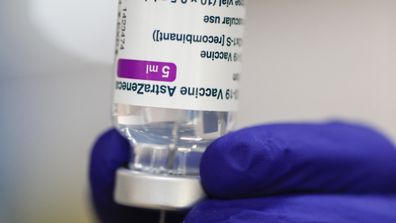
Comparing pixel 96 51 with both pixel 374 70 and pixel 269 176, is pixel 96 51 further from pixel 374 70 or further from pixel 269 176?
pixel 374 70

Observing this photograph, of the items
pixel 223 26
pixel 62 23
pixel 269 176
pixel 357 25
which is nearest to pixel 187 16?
pixel 223 26

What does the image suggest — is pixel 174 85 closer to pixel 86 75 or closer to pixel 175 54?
pixel 175 54

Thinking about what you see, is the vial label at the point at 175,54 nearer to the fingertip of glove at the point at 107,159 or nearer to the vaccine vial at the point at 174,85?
the vaccine vial at the point at 174,85

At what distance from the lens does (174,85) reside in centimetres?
52

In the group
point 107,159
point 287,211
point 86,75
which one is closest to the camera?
point 287,211

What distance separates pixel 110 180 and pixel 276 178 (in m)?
0.18

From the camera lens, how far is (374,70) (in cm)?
100

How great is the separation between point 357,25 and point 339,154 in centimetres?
41

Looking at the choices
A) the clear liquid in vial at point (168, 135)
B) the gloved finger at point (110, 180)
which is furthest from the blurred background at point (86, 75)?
the clear liquid in vial at point (168, 135)

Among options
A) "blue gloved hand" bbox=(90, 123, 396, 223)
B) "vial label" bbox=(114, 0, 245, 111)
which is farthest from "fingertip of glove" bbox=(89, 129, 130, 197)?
"vial label" bbox=(114, 0, 245, 111)

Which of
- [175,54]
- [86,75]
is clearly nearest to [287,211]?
[175,54]

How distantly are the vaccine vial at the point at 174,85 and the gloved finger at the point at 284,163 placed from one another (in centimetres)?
3

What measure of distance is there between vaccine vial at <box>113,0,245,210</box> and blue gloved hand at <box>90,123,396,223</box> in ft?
0.10

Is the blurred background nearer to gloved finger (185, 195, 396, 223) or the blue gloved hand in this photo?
the blue gloved hand
